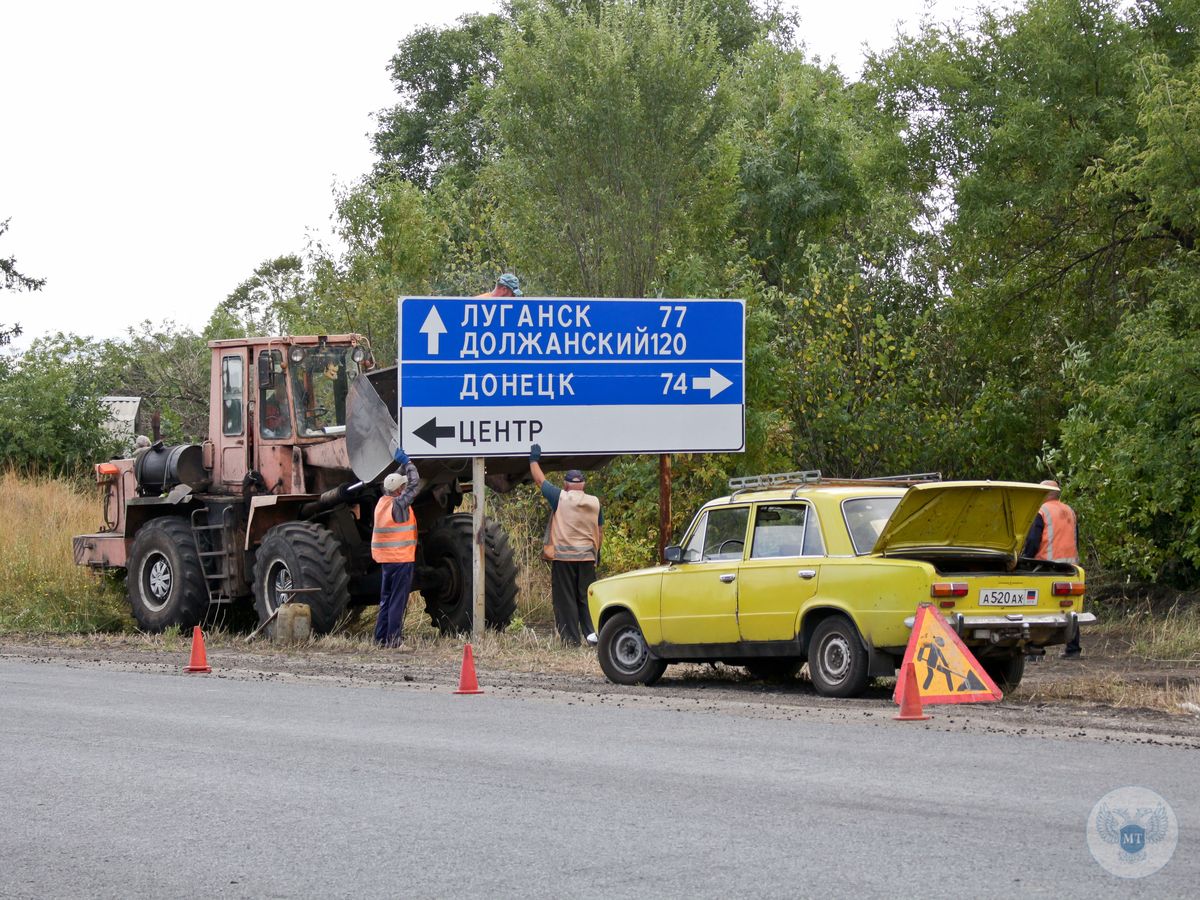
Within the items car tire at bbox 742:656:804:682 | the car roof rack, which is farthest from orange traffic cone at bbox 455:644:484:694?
the car roof rack

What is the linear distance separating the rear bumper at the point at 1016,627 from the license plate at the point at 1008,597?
3.6 inches

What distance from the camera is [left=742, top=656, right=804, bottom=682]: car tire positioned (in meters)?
15.3

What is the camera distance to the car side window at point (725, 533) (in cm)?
1462

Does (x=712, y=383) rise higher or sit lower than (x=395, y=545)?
higher

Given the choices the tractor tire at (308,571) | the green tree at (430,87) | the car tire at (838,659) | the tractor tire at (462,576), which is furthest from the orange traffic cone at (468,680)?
the green tree at (430,87)

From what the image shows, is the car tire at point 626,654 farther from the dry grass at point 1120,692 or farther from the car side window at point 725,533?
the dry grass at point 1120,692

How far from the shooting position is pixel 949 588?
12836mm

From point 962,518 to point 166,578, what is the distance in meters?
11.6

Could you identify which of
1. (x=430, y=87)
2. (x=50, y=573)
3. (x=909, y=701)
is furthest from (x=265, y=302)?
(x=909, y=701)

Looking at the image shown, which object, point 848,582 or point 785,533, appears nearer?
point 848,582

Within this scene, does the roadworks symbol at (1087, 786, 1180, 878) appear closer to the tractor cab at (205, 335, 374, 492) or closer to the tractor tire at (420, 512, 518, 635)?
the tractor tire at (420, 512, 518, 635)

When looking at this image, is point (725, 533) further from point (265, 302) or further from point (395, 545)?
point (265, 302)

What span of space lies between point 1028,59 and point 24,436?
80.0ft

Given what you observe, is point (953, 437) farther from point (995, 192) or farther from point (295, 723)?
point (295, 723)
